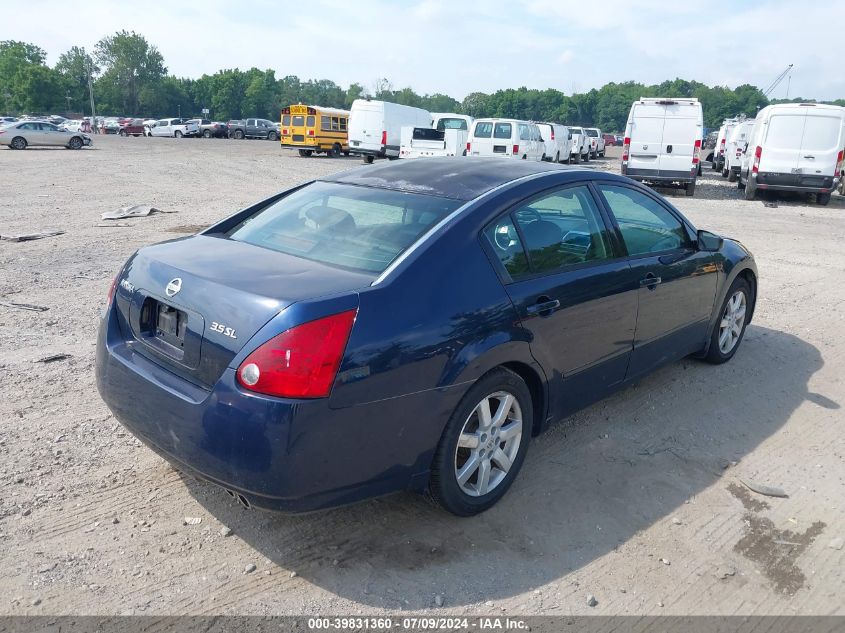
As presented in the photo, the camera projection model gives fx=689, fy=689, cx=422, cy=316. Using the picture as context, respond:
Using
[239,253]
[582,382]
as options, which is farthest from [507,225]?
[239,253]

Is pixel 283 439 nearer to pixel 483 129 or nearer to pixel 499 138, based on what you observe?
pixel 499 138

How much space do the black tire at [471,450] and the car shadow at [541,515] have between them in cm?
11

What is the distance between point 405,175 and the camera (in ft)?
13.0

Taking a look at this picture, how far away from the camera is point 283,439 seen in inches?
102

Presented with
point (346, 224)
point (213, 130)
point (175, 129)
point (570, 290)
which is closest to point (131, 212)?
point (346, 224)

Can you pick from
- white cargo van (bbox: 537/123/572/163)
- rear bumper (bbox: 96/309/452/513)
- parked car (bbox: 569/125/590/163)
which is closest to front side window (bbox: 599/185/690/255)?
rear bumper (bbox: 96/309/452/513)

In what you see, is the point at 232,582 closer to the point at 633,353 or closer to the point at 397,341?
the point at 397,341

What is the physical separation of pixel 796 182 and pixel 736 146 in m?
7.44

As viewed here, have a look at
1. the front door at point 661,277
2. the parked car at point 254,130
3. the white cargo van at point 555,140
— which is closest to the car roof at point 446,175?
the front door at point 661,277

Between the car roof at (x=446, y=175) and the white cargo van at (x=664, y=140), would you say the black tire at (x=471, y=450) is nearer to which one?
the car roof at (x=446, y=175)

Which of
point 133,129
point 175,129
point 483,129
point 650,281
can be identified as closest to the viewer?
point 650,281

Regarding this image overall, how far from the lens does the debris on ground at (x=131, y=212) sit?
1184cm

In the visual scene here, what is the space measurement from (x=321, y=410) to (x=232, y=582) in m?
0.88

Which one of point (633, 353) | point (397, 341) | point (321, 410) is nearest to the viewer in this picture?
point (321, 410)
